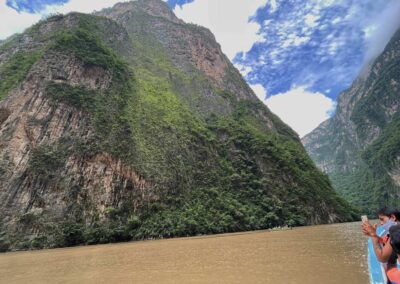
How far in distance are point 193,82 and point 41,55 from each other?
144 ft

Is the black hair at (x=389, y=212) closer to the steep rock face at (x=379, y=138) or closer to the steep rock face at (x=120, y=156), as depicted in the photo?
the steep rock face at (x=120, y=156)

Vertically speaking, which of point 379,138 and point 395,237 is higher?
point 379,138

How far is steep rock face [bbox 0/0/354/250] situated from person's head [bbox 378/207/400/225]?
1601 inches

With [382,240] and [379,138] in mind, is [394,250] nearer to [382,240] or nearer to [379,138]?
[382,240]

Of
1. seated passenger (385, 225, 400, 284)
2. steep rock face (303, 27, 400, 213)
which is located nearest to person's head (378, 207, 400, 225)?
seated passenger (385, 225, 400, 284)

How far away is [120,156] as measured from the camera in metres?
52.0

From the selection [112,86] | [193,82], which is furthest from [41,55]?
[193,82]

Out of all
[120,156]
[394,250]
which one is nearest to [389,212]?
[394,250]

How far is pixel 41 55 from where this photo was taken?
61.0 meters

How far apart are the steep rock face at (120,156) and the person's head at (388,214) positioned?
133 feet

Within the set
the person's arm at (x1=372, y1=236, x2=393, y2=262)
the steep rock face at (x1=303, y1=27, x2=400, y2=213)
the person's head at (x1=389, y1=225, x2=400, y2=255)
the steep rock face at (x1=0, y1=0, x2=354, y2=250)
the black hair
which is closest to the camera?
the person's head at (x1=389, y1=225, x2=400, y2=255)

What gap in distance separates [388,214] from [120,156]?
48666mm

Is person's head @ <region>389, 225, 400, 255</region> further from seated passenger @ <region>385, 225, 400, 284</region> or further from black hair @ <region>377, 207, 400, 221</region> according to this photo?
black hair @ <region>377, 207, 400, 221</region>

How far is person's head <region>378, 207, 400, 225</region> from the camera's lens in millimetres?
5691
